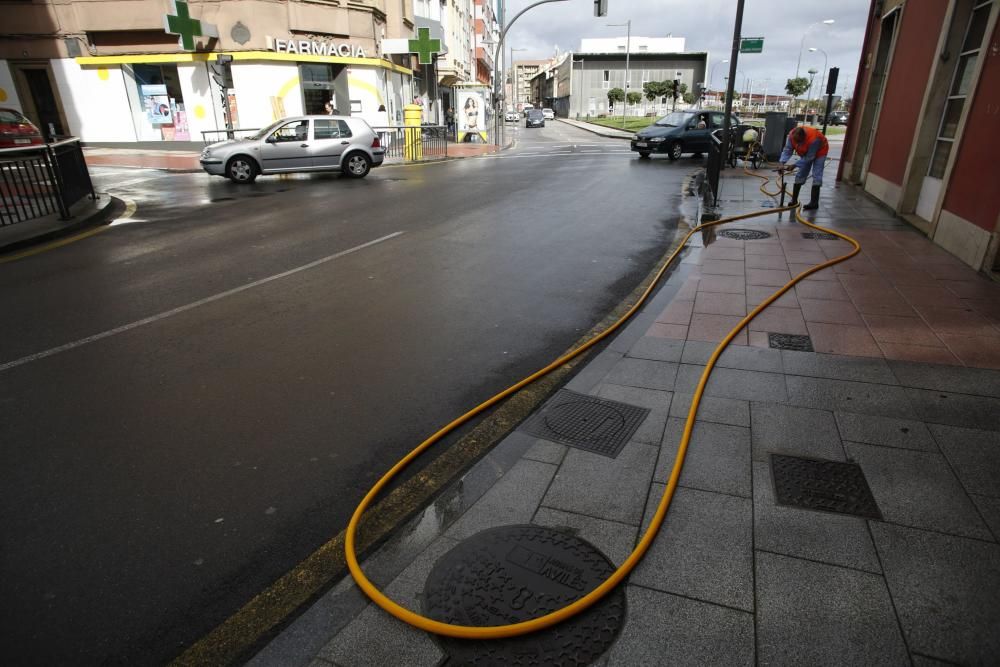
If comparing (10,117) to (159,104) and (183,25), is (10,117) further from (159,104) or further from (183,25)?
(159,104)

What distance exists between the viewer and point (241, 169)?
16.2m

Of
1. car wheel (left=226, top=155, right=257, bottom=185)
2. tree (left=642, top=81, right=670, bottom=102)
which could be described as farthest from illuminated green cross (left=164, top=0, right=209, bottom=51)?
tree (left=642, top=81, right=670, bottom=102)

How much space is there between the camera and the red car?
56.8ft

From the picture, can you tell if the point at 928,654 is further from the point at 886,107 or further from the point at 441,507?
the point at 886,107

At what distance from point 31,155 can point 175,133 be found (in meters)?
18.4

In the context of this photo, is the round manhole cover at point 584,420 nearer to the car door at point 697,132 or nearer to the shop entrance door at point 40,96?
the car door at point 697,132

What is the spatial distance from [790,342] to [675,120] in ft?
67.8

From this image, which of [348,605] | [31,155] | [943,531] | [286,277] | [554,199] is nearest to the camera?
[348,605]

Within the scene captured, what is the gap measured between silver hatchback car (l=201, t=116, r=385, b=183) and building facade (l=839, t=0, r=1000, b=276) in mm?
13094

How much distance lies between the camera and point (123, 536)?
285 centimetres

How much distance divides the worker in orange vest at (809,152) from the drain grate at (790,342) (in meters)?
6.50

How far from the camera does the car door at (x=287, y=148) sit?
16.4 meters

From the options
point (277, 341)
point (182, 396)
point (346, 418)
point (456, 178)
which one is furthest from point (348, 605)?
point (456, 178)

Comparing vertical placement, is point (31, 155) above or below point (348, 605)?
above
